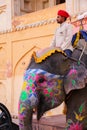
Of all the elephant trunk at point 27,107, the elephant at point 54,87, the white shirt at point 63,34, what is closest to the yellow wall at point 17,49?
the white shirt at point 63,34

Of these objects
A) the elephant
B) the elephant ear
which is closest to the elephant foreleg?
the elephant

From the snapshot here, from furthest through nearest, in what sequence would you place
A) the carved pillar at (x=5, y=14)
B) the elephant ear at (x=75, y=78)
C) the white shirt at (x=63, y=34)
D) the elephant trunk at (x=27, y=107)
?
the carved pillar at (x=5, y=14), the white shirt at (x=63, y=34), the elephant ear at (x=75, y=78), the elephant trunk at (x=27, y=107)

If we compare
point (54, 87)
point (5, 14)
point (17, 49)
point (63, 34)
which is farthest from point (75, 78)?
point (5, 14)

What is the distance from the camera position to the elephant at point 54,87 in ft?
12.0

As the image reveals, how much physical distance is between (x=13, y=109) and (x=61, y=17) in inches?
219

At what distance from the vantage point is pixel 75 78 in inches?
151

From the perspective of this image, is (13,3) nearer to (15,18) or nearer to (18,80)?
(15,18)

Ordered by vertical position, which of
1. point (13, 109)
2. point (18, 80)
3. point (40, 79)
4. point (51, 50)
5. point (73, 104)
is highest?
point (51, 50)

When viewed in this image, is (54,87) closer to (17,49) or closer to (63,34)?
(63,34)

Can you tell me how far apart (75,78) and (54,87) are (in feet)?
0.74

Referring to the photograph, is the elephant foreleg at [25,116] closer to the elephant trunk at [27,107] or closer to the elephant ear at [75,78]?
the elephant trunk at [27,107]

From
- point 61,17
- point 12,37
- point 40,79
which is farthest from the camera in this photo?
point 12,37

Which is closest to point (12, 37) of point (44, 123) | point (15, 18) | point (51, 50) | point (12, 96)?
Result: point (15, 18)

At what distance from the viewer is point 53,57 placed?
380cm
